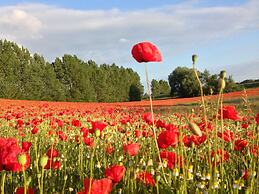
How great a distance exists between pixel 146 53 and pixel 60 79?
149 feet

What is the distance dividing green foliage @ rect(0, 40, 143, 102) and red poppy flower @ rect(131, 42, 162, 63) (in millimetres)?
37401

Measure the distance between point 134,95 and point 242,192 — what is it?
5649 centimetres

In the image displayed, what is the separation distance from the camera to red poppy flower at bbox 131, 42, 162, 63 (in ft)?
7.45

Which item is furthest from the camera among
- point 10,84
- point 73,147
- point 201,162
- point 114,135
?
point 10,84

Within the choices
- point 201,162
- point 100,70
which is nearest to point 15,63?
point 100,70

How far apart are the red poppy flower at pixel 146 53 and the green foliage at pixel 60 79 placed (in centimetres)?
3740

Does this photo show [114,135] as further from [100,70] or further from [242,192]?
[100,70]

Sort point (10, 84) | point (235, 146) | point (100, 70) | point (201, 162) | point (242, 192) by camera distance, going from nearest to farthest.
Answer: point (242, 192)
point (235, 146)
point (201, 162)
point (10, 84)
point (100, 70)

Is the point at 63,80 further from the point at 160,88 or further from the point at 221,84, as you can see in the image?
the point at 221,84

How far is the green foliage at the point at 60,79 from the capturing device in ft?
131

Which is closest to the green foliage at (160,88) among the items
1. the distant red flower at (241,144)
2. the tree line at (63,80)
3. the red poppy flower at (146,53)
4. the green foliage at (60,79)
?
the tree line at (63,80)

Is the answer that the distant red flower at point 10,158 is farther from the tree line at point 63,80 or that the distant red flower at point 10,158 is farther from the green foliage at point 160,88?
the green foliage at point 160,88

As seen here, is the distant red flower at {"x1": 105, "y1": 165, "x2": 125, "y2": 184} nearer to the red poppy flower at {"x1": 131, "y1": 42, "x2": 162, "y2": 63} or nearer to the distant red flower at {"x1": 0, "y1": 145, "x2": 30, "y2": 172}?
the distant red flower at {"x1": 0, "y1": 145, "x2": 30, "y2": 172}

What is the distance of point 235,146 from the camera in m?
3.62
